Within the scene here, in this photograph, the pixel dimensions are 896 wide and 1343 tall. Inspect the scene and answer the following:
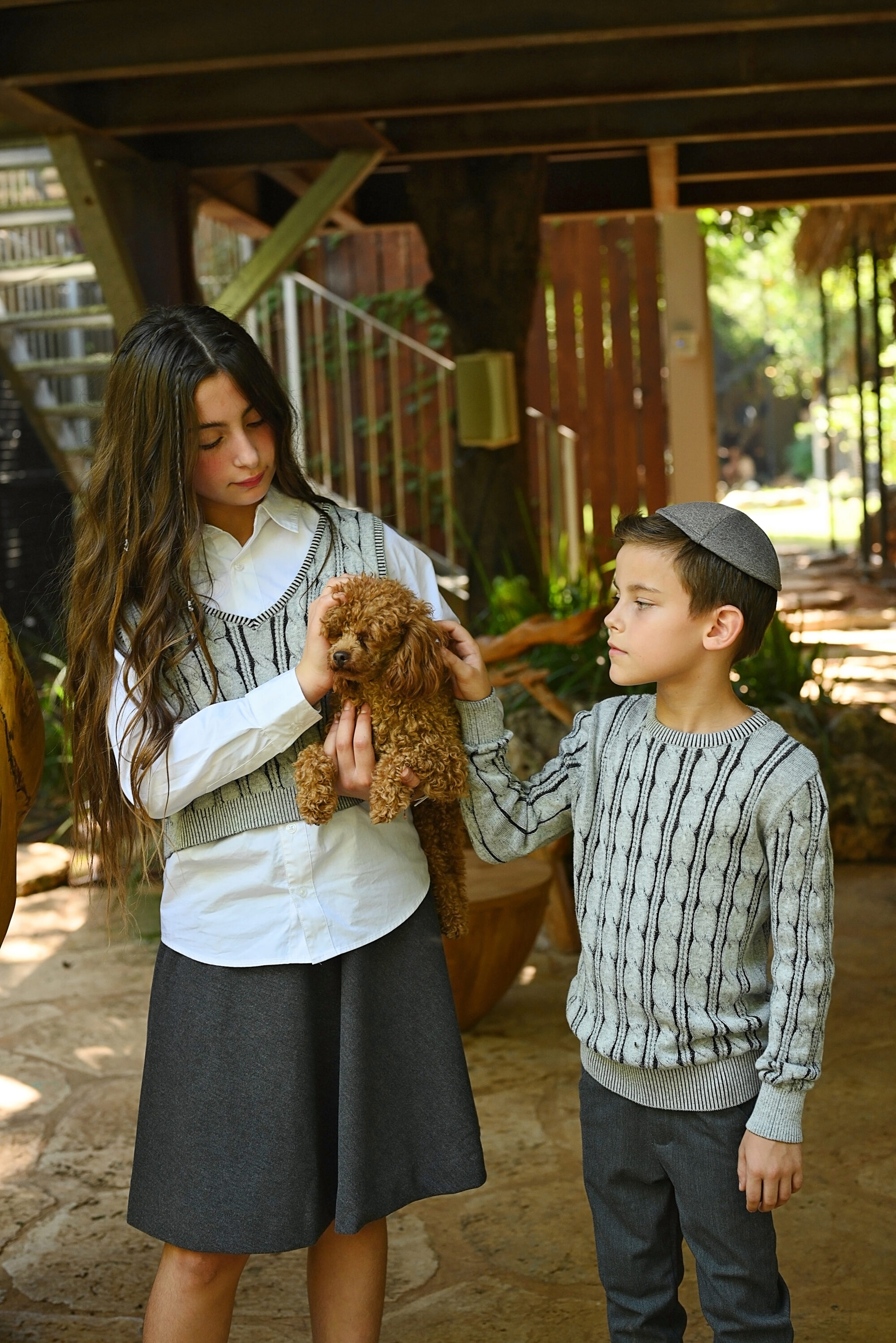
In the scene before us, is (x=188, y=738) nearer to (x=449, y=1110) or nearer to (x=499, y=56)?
(x=449, y=1110)

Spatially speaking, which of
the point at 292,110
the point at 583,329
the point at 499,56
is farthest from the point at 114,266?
the point at 583,329

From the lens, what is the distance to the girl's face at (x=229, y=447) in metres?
1.69

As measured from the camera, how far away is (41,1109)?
128 inches

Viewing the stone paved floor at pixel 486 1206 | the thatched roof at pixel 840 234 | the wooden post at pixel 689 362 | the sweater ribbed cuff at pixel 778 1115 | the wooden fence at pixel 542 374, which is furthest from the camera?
the thatched roof at pixel 840 234

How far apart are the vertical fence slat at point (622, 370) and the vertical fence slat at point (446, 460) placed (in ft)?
4.55

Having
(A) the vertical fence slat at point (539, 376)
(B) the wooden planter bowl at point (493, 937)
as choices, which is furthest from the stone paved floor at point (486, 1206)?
(A) the vertical fence slat at point (539, 376)

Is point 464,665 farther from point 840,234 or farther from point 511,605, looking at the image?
point 840,234

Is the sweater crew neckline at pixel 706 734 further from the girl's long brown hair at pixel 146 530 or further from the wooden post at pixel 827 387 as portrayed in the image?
the wooden post at pixel 827 387

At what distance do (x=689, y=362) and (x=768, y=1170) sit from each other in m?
8.62

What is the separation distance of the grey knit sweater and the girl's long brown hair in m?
0.40

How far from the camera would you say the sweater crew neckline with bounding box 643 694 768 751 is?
166 cm

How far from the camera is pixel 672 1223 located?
1.77 meters

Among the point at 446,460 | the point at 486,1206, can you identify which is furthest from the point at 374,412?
the point at 486,1206

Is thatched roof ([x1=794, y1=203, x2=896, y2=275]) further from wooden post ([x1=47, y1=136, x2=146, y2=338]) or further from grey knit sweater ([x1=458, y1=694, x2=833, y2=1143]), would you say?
grey knit sweater ([x1=458, y1=694, x2=833, y2=1143])
